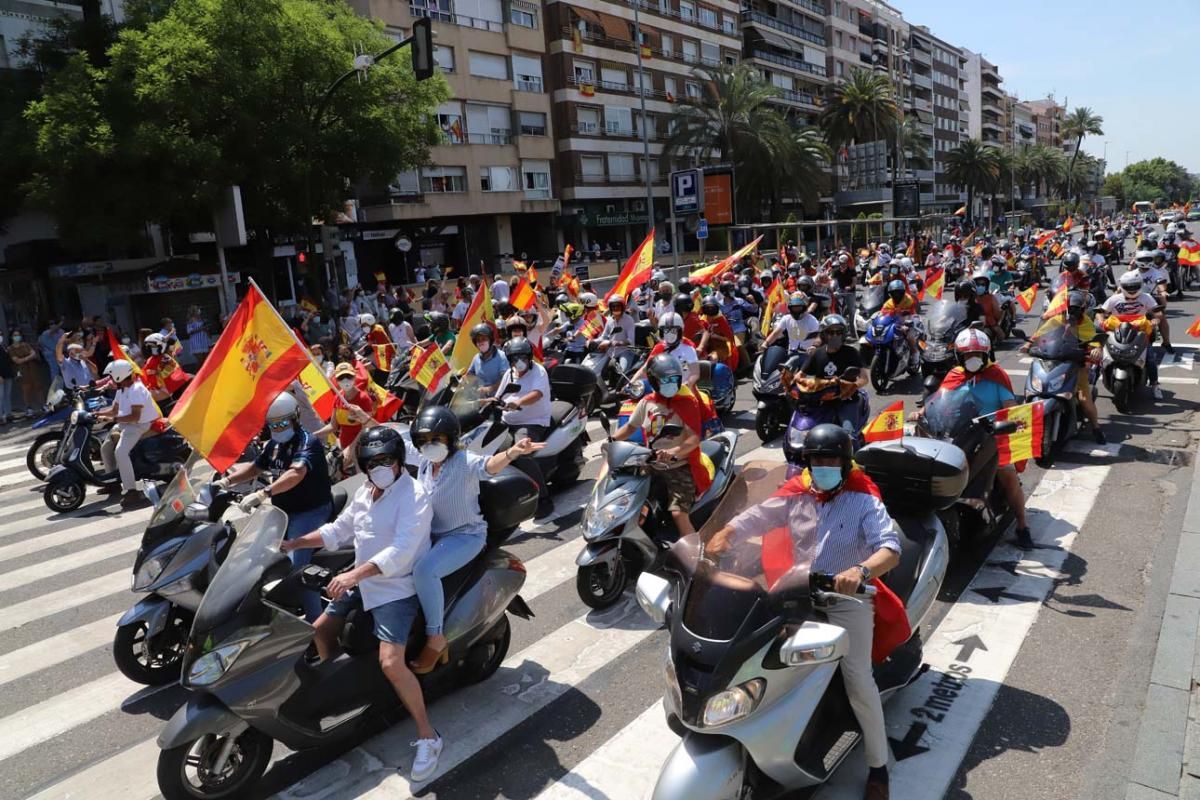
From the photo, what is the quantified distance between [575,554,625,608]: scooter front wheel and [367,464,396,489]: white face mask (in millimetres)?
2045

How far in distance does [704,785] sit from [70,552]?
24.7 ft

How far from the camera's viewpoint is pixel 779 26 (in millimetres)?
62312

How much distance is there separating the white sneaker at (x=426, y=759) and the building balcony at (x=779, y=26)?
6159 centimetres

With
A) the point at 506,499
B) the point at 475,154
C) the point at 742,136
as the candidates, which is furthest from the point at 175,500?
the point at 742,136

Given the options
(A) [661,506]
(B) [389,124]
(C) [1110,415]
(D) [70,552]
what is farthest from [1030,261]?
(D) [70,552]

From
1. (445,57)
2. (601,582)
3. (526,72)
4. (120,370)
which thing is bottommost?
(601,582)

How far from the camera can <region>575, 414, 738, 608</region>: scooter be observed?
19.1ft

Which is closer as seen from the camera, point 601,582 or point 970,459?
point 601,582

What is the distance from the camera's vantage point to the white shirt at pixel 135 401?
932cm

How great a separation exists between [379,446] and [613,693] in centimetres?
197

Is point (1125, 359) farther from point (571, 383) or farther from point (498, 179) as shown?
point (498, 179)

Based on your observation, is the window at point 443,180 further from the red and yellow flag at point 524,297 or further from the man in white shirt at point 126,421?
the man in white shirt at point 126,421

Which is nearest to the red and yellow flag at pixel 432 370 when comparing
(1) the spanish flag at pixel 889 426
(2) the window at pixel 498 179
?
(1) the spanish flag at pixel 889 426

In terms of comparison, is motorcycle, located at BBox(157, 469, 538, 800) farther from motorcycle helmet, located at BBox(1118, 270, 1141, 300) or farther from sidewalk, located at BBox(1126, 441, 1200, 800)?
motorcycle helmet, located at BBox(1118, 270, 1141, 300)
